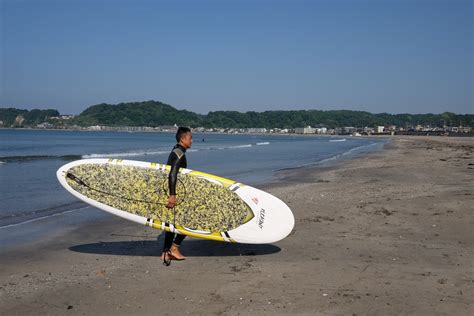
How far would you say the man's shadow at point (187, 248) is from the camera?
21.6ft

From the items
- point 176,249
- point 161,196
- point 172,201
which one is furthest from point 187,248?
point 172,201

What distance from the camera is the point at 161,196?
21.5 feet

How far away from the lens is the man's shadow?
6.59 meters

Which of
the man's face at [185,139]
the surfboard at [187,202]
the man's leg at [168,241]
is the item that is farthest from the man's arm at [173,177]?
the man's leg at [168,241]

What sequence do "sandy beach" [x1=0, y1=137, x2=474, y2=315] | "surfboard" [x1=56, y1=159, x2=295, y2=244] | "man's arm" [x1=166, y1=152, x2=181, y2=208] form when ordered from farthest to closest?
"surfboard" [x1=56, y1=159, x2=295, y2=244] → "man's arm" [x1=166, y1=152, x2=181, y2=208] → "sandy beach" [x1=0, y1=137, x2=474, y2=315]

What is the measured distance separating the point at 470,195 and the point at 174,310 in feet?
29.1

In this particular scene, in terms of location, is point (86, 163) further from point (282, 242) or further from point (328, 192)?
point (328, 192)

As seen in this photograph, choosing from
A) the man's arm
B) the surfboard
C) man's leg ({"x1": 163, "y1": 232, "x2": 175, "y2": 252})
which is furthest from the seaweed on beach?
the man's arm

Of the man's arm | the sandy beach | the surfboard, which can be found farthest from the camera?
the surfboard

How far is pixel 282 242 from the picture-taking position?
7.06 m

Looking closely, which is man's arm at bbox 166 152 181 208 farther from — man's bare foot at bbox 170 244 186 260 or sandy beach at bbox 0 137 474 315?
sandy beach at bbox 0 137 474 315

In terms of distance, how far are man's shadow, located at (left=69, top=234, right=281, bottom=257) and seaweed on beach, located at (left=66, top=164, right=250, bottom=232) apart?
0.36 meters

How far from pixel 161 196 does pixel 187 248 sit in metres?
0.91

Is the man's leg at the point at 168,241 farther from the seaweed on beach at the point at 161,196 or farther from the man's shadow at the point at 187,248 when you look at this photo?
the man's shadow at the point at 187,248
